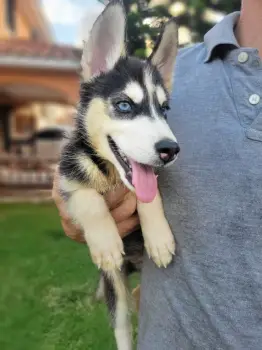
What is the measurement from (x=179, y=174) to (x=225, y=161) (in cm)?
14

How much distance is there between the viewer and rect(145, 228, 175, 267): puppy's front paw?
151 centimetres

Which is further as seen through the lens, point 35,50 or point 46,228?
point 35,50

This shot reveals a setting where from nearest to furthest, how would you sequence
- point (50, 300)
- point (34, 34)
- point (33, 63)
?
point (50, 300) → point (33, 63) → point (34, 34)

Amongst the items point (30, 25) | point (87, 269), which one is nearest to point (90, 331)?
point (87, 269)

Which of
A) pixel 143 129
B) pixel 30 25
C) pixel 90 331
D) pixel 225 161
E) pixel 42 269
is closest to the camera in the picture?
pixel 225 161

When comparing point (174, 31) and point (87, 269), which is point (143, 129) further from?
point (87, 269)

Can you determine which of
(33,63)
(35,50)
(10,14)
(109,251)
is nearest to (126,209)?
(109,251)

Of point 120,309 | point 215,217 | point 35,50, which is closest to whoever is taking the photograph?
point 215,217

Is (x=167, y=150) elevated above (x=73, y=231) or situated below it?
above

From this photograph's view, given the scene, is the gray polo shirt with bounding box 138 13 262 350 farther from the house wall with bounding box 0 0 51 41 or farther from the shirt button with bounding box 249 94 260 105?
the house wall with bounding box 0 0 51 41

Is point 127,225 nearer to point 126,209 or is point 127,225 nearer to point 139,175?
point 126,209

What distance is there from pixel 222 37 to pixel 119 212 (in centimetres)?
59

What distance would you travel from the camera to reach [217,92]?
4.98 feet

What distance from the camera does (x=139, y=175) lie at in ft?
5.38
